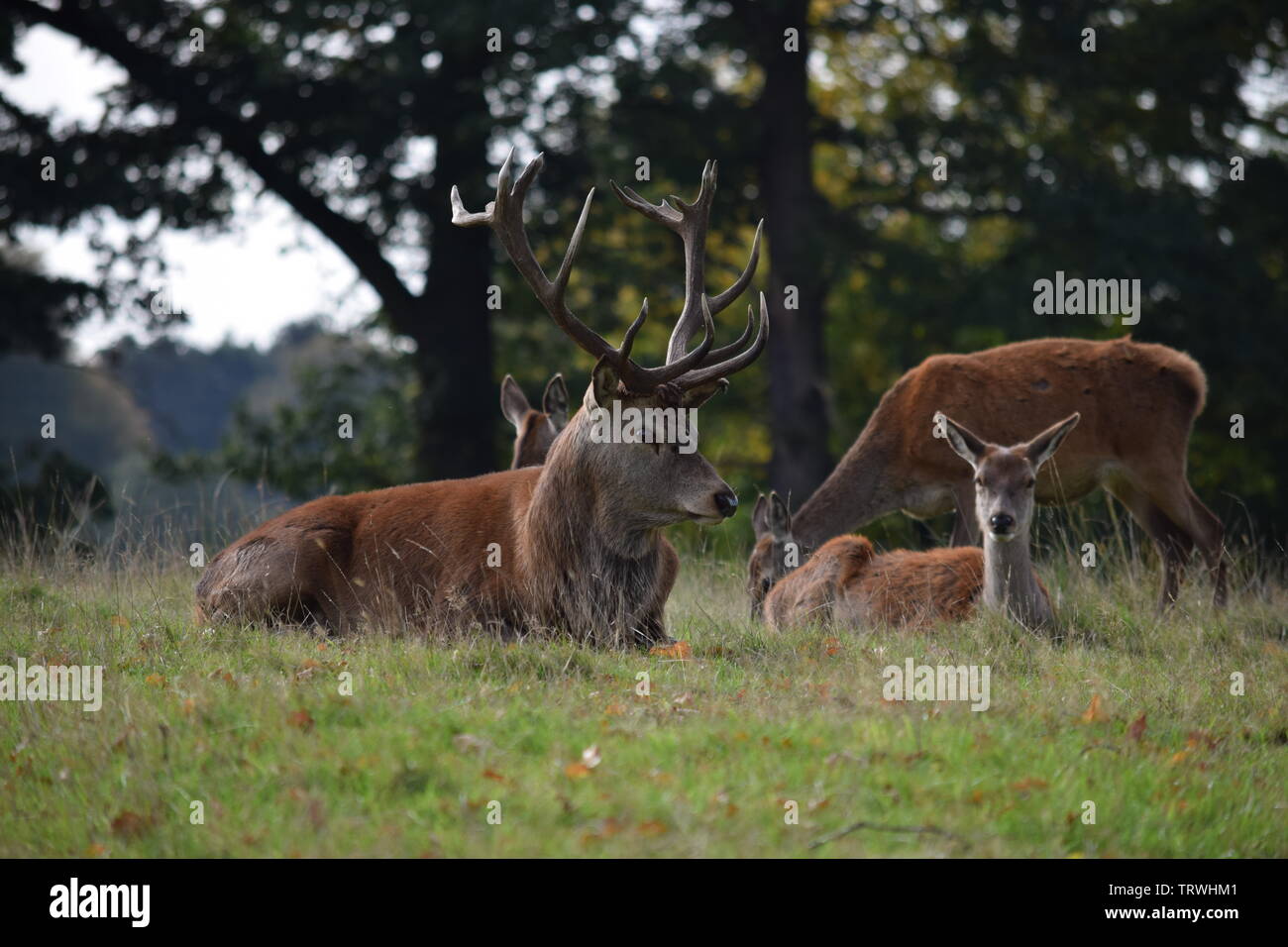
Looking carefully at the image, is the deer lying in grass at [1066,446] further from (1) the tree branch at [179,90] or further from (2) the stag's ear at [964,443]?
(1) the tree branch at [179,90]

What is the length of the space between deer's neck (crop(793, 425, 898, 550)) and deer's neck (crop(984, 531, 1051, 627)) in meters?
2.49

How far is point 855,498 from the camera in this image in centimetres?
1054

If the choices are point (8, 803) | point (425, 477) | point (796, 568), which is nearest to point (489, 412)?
point (425, 477)

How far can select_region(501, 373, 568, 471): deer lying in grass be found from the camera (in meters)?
10.1

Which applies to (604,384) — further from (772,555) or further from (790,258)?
(790,258)

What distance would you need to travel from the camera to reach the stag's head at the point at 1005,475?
7875mm

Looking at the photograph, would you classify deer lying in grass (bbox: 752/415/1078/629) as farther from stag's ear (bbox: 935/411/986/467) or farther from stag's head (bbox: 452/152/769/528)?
stag's head (bbox: 452/152/769/528)

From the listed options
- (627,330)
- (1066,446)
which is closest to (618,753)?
(627,330)

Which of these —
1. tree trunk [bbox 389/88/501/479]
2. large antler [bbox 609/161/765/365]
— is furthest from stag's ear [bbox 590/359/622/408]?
tree trunk [bbox 389/88/501/479]

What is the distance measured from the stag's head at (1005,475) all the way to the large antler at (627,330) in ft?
4.78

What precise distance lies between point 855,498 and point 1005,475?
2433 mm

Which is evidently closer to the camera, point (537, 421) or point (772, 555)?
point (772, 555)

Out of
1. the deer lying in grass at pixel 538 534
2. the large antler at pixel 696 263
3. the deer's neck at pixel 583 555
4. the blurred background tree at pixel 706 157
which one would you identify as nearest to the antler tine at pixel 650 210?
the large antler at pixel 696 263
